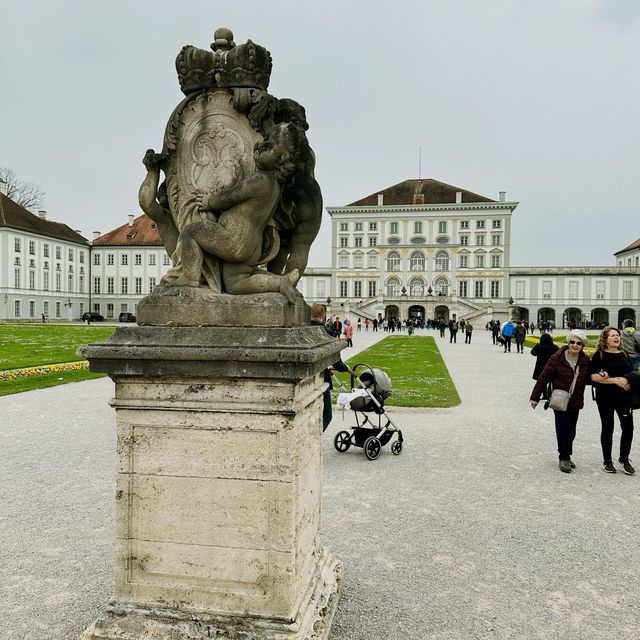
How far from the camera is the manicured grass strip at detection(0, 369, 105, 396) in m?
12.3

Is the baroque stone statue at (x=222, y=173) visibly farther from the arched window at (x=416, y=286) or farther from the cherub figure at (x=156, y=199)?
the arched window at (x=416, y=286)

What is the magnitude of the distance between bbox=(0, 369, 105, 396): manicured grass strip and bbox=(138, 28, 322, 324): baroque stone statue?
33.2ft

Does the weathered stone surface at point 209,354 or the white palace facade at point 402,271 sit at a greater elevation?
the white palace facade at point 402,271

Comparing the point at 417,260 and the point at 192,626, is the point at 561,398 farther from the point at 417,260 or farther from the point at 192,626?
the point at 417,260

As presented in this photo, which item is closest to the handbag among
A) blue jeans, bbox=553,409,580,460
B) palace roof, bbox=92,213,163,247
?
blue jeans, bbox=553,409,580,460

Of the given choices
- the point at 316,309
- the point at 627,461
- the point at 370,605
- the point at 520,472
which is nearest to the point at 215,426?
the point at 370,605

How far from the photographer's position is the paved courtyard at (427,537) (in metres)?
3.33

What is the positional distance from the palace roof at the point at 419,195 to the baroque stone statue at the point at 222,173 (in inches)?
3113

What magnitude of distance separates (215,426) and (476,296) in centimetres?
7736

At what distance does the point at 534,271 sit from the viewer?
75750mm

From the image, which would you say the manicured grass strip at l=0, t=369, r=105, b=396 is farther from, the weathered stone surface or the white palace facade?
the white palace facade

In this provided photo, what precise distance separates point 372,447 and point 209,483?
4.27 metres

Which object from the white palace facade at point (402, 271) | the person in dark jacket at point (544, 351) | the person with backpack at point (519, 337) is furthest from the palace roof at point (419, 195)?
the person in dark jacket at point (544, 351)

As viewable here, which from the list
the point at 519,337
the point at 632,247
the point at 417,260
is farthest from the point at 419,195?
the point at 519,337
